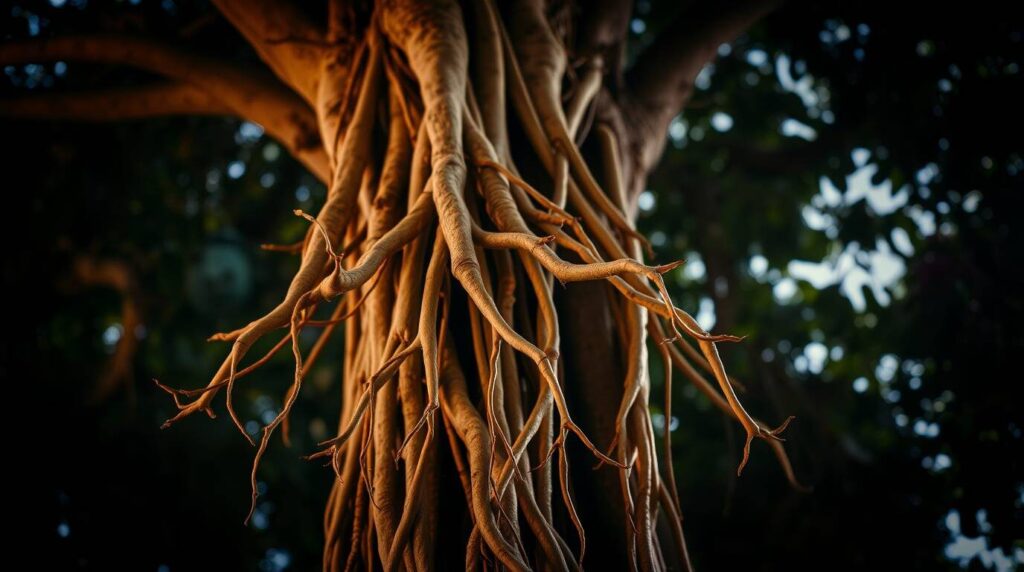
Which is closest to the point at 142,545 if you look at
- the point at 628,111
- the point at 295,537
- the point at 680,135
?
the point at 295,537

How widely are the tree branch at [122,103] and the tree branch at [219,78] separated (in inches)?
3.8

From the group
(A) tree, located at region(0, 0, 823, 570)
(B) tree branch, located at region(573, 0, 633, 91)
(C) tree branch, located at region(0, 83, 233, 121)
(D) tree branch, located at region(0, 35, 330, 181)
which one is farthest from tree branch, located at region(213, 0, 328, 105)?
(B) tree branch, located at region(573, 0, 633, 91)

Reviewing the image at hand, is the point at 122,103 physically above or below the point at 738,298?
above

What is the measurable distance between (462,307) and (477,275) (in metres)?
0.34

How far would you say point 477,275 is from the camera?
1.07 meters

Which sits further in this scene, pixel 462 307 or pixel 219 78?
pixel 219 78

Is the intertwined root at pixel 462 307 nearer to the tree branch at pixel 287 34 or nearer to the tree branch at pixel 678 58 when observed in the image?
the tree branch at pixel 287 34

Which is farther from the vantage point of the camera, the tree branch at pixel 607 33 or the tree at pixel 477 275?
the tree branch at pixel 607 33

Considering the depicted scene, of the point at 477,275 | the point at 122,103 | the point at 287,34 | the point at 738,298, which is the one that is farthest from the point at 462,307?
the point at 738,298

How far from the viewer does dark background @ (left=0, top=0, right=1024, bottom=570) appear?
2.32 meters

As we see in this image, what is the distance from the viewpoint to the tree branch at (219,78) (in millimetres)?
1787

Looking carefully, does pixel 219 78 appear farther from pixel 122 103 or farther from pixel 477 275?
pixel 477 275

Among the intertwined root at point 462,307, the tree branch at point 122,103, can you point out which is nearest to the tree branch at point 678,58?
the intertwined root at point 462,307

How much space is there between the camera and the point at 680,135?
358 cm
